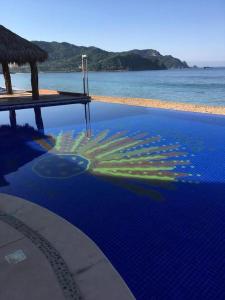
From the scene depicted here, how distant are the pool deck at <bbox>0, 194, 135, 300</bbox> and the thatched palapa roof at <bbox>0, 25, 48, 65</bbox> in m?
15.3

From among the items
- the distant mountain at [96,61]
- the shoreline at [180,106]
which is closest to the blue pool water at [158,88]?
the shoreline at [180,106]

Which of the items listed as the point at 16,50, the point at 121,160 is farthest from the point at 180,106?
the point at 16,50

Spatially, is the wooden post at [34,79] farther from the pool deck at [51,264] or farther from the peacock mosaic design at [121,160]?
the pool deck at [51,264]

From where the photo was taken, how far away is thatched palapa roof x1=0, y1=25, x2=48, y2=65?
17625 mm

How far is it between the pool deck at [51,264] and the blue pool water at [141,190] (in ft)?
1.28

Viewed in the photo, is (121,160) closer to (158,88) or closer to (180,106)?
(180,106)

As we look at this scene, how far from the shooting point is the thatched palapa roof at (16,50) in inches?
694

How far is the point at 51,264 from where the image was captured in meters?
→ 3.71

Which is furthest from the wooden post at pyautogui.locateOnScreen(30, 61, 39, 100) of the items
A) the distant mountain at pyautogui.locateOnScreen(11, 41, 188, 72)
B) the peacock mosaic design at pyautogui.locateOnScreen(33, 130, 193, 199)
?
the distant mountain at pyautogui.locateOnScreen(11, 41, 188, 72)

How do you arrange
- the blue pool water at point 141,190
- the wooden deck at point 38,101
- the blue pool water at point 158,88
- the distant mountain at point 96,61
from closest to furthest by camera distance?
A: the blue pool water at point 141,190, the wooden deck at point 38,101, the blue pool water at point 158,88, the distant mountain at point 96,61

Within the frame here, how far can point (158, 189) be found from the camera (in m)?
6.54

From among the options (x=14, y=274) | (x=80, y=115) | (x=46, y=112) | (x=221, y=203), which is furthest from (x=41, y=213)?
(x=46, y=112)

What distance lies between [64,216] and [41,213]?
504 millimetres

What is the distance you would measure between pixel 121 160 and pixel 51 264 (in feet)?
16.4
